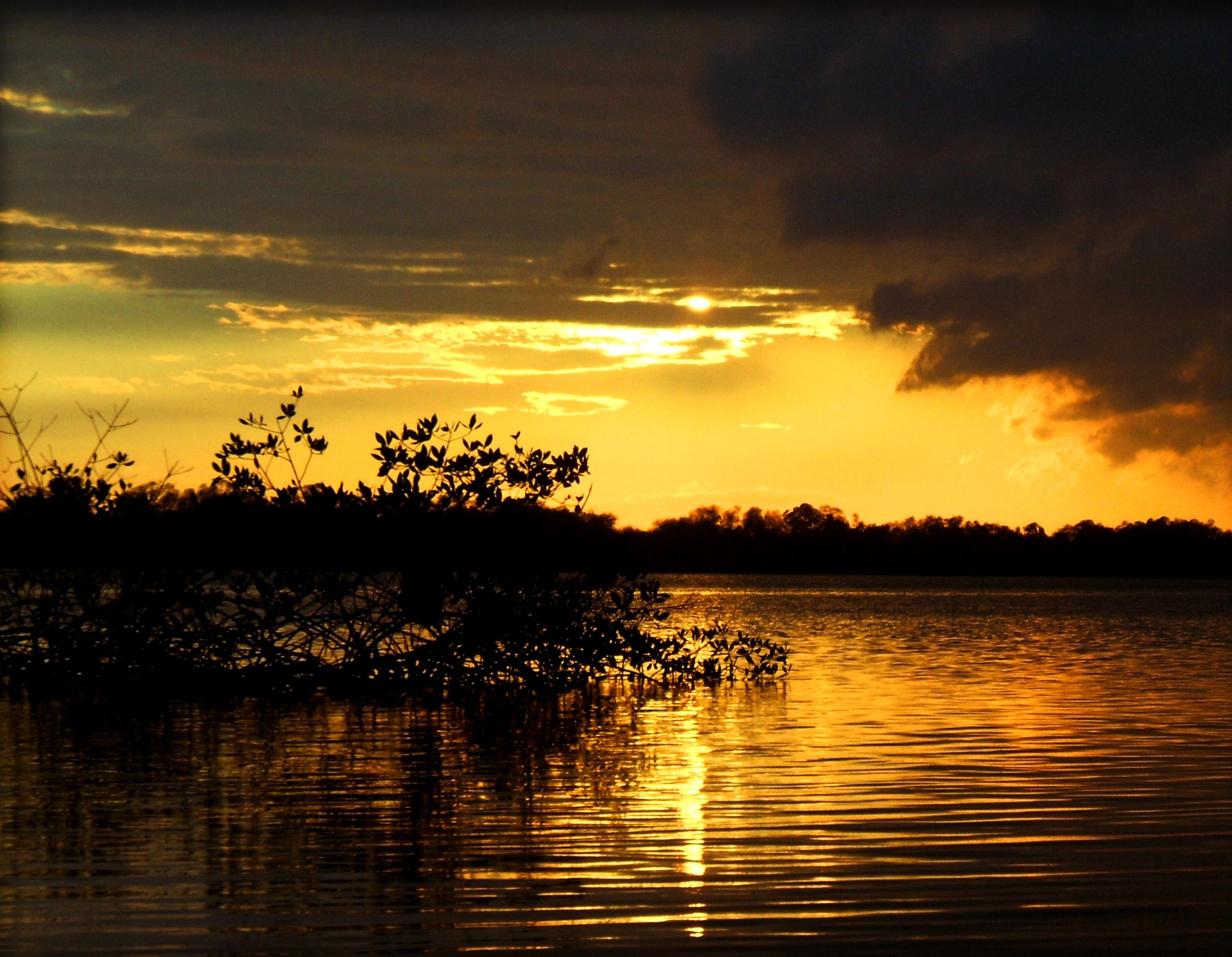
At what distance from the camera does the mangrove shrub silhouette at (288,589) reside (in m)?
19.3

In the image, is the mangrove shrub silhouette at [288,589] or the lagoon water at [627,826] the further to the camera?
the mangrove shrub silhouette at [288,589]

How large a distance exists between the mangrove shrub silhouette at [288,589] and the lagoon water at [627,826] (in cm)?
84

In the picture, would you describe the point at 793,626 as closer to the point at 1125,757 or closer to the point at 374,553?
the point at 374,553

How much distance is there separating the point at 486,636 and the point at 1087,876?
12.0 m

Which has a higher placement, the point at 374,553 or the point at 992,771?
the point at 374,553

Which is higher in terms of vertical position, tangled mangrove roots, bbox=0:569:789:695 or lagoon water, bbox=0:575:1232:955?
Answer: tangled mangrove roots, bbox=0:569:789:695

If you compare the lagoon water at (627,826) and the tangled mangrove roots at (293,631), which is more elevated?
the tangled mangrove roots at (293,631)

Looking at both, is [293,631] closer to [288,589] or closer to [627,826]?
[288,589]

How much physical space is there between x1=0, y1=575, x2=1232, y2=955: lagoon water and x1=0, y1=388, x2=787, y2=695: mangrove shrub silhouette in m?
0.84

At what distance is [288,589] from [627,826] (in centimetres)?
1096

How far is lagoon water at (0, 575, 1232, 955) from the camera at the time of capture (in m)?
7.66

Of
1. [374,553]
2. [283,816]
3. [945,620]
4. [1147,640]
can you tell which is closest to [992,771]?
[283,816]

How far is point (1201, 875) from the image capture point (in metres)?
8.81

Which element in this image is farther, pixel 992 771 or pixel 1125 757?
pixel 1125 757
